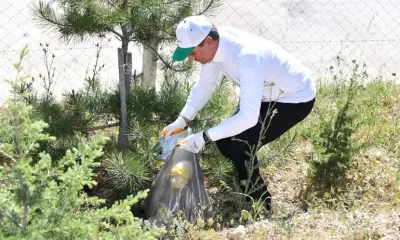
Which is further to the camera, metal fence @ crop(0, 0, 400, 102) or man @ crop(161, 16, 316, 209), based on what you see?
metal fence @ crop(0, 0, 400, 102)

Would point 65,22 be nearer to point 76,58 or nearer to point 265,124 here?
point 265,124

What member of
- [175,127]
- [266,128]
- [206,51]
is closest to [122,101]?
[175,127]

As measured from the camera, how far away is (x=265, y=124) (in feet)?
10.4

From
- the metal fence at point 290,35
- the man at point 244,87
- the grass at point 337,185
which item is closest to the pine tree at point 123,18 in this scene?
the man at point 244,87

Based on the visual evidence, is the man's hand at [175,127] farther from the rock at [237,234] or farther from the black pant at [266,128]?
the rock at [237,234]

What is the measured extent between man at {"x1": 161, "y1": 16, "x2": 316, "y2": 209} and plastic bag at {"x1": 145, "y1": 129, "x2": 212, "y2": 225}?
0.13m

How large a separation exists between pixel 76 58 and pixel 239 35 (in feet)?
9.73

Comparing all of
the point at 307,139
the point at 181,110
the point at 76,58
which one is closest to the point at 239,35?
the point at 181,110

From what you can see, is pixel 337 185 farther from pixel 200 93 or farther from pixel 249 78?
pixel 249 78

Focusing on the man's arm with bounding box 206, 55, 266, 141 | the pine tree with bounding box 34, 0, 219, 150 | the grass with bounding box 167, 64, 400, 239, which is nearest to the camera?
the man's arm with bounding box 206, 55, 266, 141

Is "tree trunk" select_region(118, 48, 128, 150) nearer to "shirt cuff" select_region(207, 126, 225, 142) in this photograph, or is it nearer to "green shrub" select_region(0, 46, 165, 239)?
"shirt cuff" select_region(207, 126, 225, 142)

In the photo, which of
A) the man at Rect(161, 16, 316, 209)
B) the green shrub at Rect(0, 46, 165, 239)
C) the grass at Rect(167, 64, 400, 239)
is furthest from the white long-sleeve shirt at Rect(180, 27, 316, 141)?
the green shrub at Rect(0, 46, 165, 239)

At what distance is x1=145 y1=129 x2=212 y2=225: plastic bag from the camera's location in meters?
3.09

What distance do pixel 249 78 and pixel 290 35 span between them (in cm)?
390
